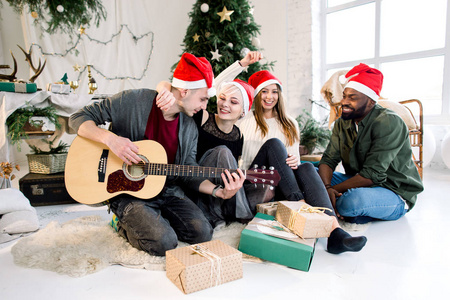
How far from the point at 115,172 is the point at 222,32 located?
263 centimetres

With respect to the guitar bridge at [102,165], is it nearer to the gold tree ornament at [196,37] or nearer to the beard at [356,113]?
the beard at [356,113]

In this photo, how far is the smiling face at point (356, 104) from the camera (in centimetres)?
229

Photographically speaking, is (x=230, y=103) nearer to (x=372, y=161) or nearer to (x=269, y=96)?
(x=269, y=96)

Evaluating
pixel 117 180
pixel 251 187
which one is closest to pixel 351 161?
pixel 251 187

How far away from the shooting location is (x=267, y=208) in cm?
201

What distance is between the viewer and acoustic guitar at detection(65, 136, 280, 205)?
174 centimetres

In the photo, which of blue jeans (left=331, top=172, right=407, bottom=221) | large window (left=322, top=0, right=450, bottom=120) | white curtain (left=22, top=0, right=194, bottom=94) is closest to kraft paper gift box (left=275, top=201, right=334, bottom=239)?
blue jeans (left=331, top=172, right=407, bottom=221)

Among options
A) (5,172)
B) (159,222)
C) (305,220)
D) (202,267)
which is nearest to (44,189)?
(5,172)

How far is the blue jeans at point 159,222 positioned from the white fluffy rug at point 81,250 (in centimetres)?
6

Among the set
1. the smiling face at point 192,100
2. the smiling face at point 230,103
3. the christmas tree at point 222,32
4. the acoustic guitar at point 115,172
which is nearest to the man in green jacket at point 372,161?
the smiling face at point 230,103

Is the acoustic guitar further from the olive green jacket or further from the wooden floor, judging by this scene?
the olive green jacket

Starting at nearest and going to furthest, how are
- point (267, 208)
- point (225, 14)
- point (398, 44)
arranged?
point (267, 208) < point (225, 14) < point (398, 44)

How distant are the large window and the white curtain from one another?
2851 millimetres

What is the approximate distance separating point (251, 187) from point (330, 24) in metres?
4.38
